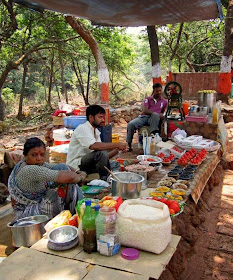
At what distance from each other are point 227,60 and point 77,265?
1140 cm

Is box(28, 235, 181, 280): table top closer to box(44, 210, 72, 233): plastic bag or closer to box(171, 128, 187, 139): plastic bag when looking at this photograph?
box(44, 210, 72, 233): plastic bag

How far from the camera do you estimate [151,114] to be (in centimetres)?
652

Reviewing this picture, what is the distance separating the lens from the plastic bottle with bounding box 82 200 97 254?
2182 mm

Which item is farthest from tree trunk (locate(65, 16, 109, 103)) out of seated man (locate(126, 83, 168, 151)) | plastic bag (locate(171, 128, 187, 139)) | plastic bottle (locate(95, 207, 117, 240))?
plastic bottle (locate(95, 207, 117, 240))

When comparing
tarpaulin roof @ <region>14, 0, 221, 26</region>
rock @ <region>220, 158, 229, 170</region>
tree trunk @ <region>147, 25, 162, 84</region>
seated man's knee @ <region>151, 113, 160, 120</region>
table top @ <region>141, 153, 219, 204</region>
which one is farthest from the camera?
tree trunk @ <region>147, 25, 162, 84</region>

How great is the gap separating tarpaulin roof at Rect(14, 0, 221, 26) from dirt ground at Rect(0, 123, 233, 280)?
2969 mm

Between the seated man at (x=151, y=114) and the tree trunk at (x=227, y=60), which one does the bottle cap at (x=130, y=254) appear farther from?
the tree trunk at (x=227, y=60)

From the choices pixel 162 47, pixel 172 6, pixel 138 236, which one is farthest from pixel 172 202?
pixel 162 47

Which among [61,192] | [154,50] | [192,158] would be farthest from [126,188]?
[154,50]

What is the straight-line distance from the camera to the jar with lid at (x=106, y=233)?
2.12m

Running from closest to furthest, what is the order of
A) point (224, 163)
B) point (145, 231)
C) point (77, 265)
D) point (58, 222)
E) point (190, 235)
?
point (77, 265) < point (145, 231) < point (58, 222) < point (190, 235) < point (224, 163)

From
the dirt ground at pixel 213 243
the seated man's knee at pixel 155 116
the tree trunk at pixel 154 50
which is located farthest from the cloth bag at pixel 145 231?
the tree trunk at pixel 154 50

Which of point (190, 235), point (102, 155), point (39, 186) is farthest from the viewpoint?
point (102, 155)

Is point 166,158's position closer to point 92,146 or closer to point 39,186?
point 92,146
